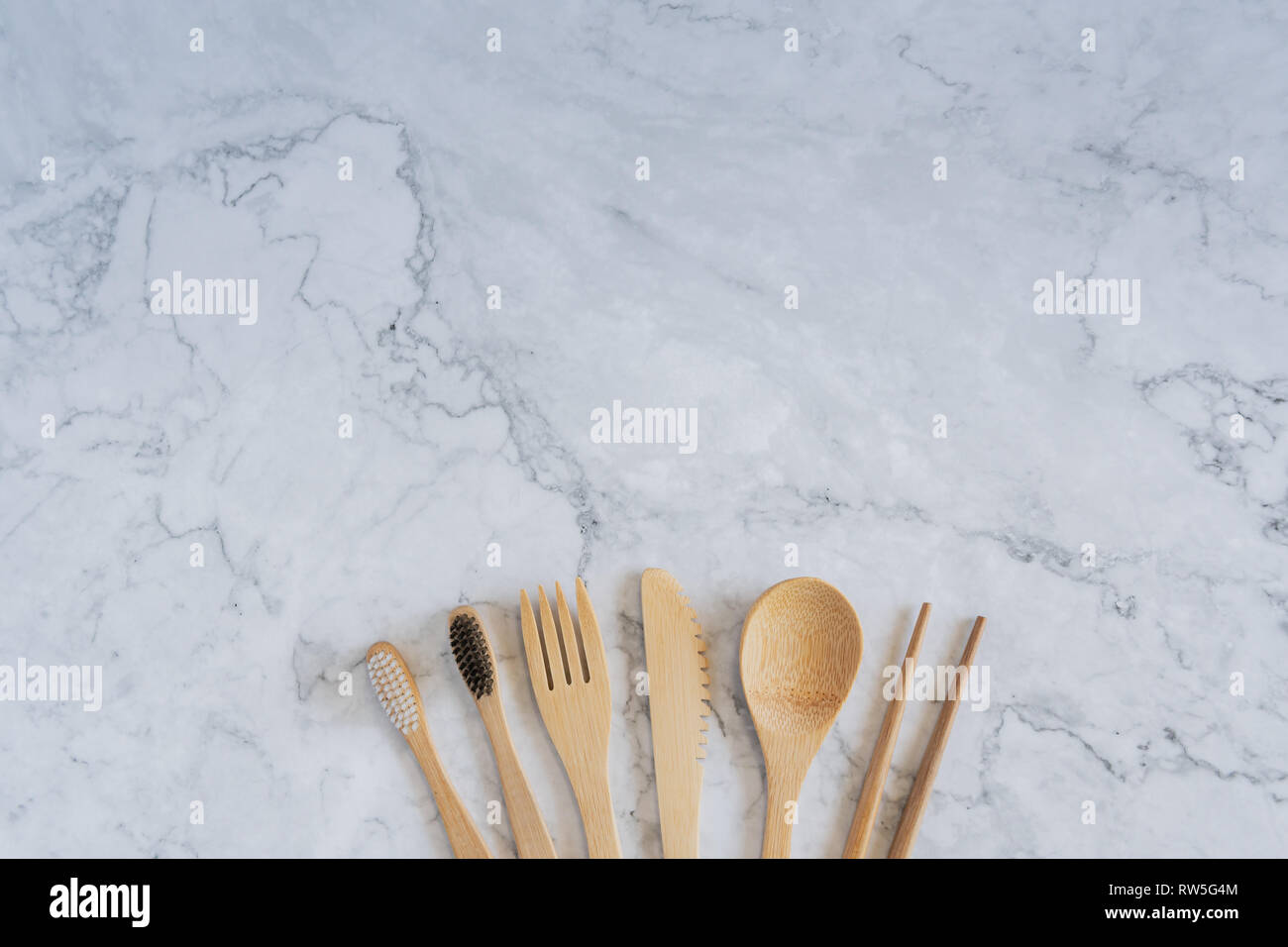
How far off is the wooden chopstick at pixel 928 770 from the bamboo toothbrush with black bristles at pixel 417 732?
14.5 inches

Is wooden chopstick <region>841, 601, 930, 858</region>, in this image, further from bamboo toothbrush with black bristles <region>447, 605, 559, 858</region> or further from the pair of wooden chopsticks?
bamboo toothbrush with black bristles <region>447, 605, 559, 858</region>

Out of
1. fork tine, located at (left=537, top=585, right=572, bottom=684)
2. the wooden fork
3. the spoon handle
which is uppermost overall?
fork tine, located at (left=537, top=585, right=572, bottom=684)

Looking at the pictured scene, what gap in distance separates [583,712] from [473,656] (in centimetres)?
11

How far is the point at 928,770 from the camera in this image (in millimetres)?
792

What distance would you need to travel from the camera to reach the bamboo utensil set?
79 cm

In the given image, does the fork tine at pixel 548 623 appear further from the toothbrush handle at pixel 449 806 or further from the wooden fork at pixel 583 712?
the toothbrush handle at pixel 449 806

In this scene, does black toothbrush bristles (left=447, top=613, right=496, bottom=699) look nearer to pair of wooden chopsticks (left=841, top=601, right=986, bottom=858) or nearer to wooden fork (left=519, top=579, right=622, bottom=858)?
wooden fork (left=519, top=579, right=622, bottom=858)

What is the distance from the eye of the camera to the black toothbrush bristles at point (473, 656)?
2.58ft

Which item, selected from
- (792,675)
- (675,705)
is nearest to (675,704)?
(675,705)

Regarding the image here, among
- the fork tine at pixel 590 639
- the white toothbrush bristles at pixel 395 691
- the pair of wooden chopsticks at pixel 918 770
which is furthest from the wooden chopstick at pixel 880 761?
the white toothbrush bristles at pixel 395 691

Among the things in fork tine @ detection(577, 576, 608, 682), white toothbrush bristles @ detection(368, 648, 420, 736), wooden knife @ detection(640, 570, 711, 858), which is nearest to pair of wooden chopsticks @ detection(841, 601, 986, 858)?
wooden knife @ detection(640, 570, 711, 858)

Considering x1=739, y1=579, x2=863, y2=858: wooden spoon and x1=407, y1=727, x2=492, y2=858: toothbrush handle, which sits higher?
x1=739, y1=579, x2=863, y2=858: wooden spoon
